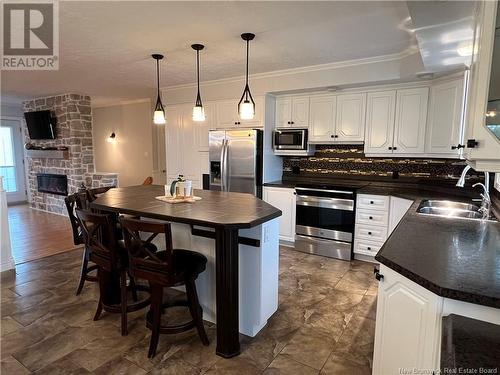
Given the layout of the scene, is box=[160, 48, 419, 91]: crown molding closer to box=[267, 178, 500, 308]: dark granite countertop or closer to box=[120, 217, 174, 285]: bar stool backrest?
box=[267, 178, 500, 308]: dark granite countertop

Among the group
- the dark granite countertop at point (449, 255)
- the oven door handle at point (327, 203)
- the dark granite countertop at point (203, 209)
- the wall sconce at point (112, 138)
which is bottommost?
the oven door handle at point (327, 203)

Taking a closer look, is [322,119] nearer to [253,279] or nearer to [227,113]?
[227,113]

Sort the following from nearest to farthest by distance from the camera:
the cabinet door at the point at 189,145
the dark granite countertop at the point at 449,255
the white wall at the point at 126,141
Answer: the dark granite countertop at the point at 449,255 → the cabinet door at the point at 189,145 → the white wall at the point at 126,141

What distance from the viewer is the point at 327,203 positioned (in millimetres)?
3926

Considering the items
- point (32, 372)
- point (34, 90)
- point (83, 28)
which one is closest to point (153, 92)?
point (34, 90)

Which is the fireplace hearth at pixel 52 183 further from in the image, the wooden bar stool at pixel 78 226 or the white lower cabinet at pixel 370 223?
the white lower cabinet at pixel 370 223

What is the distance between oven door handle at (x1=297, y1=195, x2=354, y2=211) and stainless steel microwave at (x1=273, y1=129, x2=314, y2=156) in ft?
2.37

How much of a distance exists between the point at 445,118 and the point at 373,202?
122cm

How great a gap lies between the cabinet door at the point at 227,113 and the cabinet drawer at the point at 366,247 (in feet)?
8.08

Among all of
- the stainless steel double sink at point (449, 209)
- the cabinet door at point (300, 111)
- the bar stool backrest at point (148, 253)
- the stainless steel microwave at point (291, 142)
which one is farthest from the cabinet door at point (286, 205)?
the bar stool backrest at point (148, 253)

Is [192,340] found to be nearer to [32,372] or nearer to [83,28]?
[32,372]

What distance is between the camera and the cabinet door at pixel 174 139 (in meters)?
5.11

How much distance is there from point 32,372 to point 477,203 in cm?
389

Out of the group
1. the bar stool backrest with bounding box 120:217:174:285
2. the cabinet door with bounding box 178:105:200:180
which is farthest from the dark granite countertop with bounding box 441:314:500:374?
the cabinet door with bounding box 178:105:200:180
